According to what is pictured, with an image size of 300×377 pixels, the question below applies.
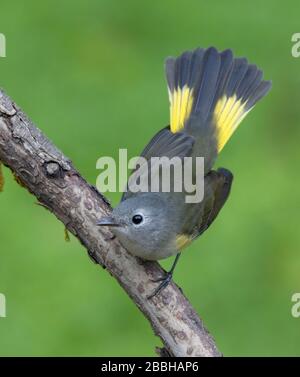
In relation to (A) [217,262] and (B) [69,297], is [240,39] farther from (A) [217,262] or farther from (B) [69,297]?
(B) [69,297]

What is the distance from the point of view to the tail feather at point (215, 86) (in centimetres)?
562

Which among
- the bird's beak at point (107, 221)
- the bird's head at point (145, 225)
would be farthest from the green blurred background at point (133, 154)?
the bird's beak at point (107, 221)

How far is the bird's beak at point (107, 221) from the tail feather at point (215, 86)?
1.20m

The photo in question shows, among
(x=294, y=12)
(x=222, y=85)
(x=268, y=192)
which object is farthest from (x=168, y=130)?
(x=294, y=12)

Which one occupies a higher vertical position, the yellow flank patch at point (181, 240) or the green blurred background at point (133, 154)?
the green blurred background at point (133, 154)

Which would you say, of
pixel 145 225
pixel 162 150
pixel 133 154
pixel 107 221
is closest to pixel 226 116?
pixel 162 150

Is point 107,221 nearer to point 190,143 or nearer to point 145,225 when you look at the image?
point 145,225

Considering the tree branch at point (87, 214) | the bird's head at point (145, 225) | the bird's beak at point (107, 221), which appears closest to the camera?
the tree branch at point (87, 214)

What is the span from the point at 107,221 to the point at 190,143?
38.7 inches

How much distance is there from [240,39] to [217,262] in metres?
2.53

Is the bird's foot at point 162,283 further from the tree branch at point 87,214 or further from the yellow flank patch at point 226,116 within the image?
the yellow flank patch at point 226,116
